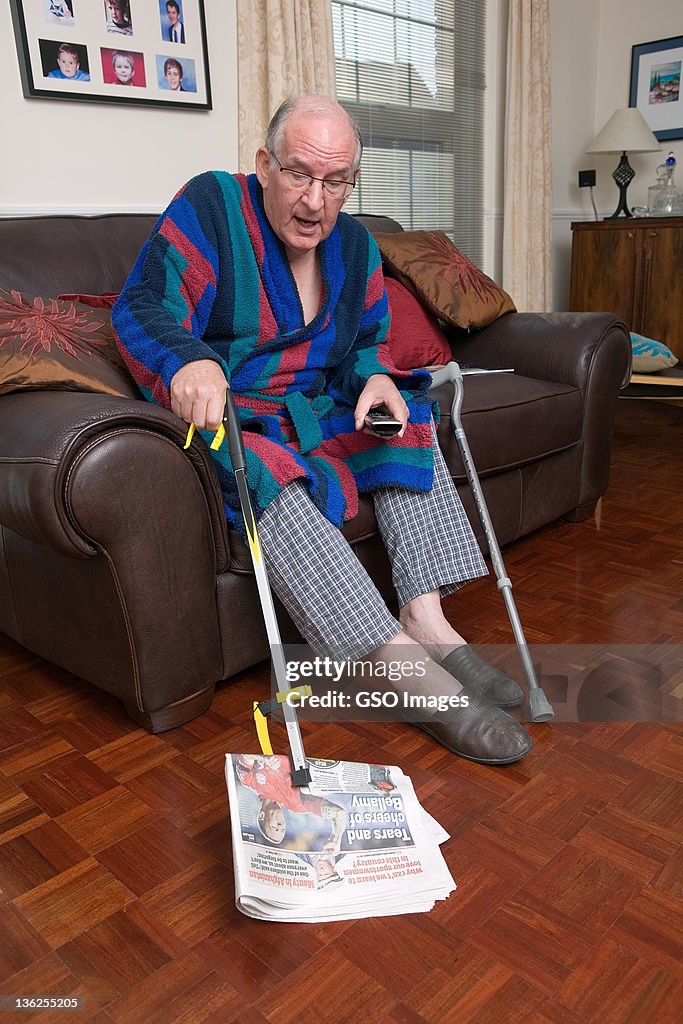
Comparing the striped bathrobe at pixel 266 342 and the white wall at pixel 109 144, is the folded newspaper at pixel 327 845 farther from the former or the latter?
the white wall at pixel 109 144

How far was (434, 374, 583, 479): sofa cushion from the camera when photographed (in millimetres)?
2004

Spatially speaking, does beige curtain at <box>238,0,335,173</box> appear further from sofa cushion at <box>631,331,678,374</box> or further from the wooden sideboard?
the wooden sideboard

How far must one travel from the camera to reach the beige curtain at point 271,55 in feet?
9.13

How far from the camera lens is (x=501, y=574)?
164 cm

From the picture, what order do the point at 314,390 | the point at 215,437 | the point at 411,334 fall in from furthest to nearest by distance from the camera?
the point at 411,334 → the point at 314,390 → the point at 215,437

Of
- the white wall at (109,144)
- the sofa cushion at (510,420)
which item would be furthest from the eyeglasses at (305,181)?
the white wall at (109,144)

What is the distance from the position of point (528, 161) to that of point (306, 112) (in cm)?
285

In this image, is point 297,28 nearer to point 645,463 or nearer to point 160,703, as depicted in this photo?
point 645,463

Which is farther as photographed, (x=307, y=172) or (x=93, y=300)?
(x=93, y=300)

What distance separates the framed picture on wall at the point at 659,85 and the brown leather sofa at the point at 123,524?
300cm

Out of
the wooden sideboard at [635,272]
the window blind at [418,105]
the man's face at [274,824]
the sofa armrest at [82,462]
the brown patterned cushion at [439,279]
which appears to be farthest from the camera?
the wooden sideboard at [635,272]

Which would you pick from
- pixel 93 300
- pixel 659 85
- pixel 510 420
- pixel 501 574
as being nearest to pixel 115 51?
pixel 93 300

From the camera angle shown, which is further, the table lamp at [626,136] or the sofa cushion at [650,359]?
the table lamp at [626,136]

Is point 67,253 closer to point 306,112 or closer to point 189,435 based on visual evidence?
point 306,112
